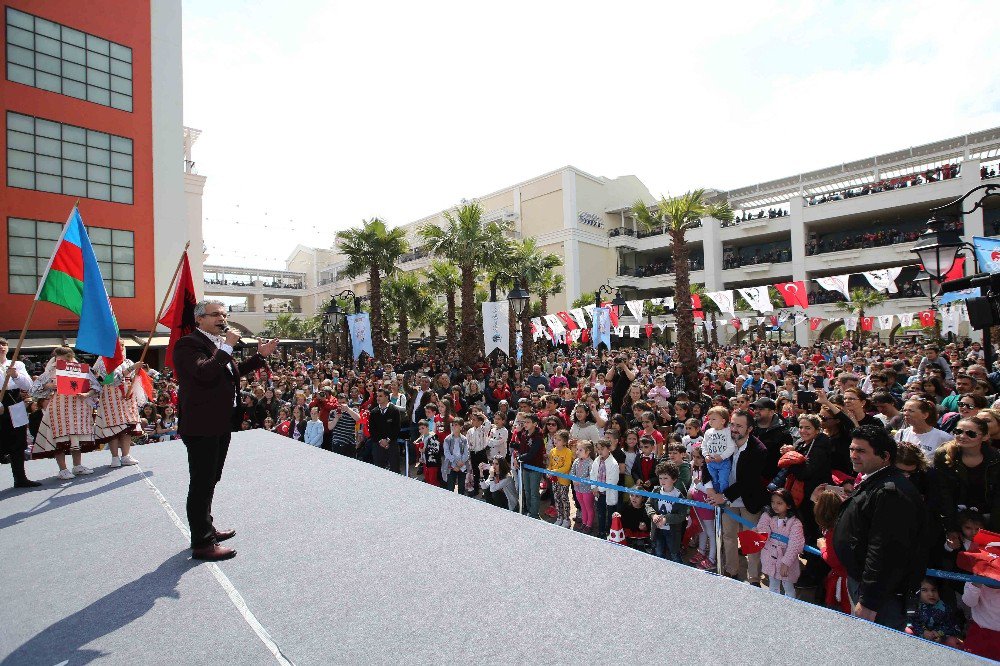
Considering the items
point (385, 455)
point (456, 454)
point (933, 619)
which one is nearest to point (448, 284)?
point (385, 455)

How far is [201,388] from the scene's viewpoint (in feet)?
10.8

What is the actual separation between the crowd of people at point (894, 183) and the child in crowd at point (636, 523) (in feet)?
130

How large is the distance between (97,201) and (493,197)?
3516 centimetres

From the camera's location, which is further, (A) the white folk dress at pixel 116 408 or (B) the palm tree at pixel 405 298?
(B) the palm tree at pixel 405 298

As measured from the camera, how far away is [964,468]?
12.7 feet

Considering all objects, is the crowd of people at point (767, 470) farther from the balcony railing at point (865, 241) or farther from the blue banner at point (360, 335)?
the balcony railing at point (865, 241)

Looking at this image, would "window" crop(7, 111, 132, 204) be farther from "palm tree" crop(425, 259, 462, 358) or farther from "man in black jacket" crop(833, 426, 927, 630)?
"man in black jacket" crop(833, 426, 927, 630)

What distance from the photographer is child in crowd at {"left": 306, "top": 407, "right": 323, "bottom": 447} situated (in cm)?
952

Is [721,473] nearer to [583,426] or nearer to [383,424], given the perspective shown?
[583,426]

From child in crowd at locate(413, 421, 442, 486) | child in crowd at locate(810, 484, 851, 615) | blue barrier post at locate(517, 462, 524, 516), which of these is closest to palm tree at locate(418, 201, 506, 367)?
child in crowd at locate(413, 421, 442, 486)

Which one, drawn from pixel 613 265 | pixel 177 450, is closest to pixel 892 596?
pixel 177 450

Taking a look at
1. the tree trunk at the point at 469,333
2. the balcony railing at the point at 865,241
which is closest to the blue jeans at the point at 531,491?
the tree trunk at the point at 469,333

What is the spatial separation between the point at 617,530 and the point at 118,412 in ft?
18.1

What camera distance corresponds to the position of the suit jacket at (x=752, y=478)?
478 cm
